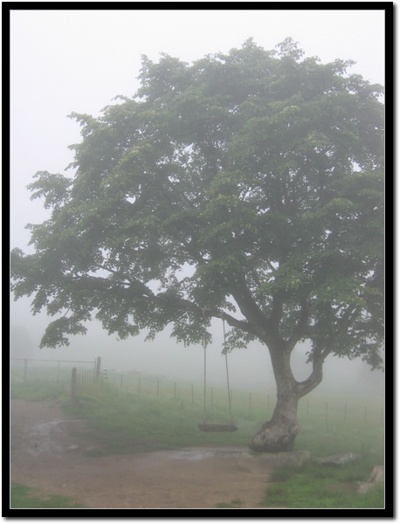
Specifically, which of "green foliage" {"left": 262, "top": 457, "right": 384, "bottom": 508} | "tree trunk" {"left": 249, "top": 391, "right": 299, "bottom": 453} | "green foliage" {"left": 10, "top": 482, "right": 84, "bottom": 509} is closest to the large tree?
"tree trunk" {"left": 249, "top": 391, "right": 299, "bottom": 453}

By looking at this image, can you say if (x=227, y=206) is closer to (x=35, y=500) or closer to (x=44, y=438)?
(x=35, y=500)

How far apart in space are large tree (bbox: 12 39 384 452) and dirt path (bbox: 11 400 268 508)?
2.99 m

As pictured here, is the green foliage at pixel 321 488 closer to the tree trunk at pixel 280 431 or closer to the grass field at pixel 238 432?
the grass field at pixel 238 432

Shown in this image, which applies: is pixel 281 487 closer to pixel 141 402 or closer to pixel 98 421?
pixel 98 421

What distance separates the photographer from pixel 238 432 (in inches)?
934

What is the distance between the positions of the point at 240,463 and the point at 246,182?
8756mm

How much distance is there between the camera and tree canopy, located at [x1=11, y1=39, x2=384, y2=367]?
16922mm

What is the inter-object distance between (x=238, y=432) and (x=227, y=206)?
11530mm

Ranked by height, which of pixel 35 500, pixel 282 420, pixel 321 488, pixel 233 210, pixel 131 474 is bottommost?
pixel 131 474

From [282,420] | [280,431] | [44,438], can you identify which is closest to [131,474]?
[280,431]

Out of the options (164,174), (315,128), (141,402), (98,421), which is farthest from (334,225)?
(141,402)

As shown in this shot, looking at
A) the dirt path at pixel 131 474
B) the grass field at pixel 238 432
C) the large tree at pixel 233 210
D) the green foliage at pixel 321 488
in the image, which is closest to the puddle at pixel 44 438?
the dirt path at pixel 131 474

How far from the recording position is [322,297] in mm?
15578

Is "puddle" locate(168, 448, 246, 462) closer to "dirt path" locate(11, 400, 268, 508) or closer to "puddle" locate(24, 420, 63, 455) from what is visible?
"dirt path" locate(11, 400, 268, 508)
